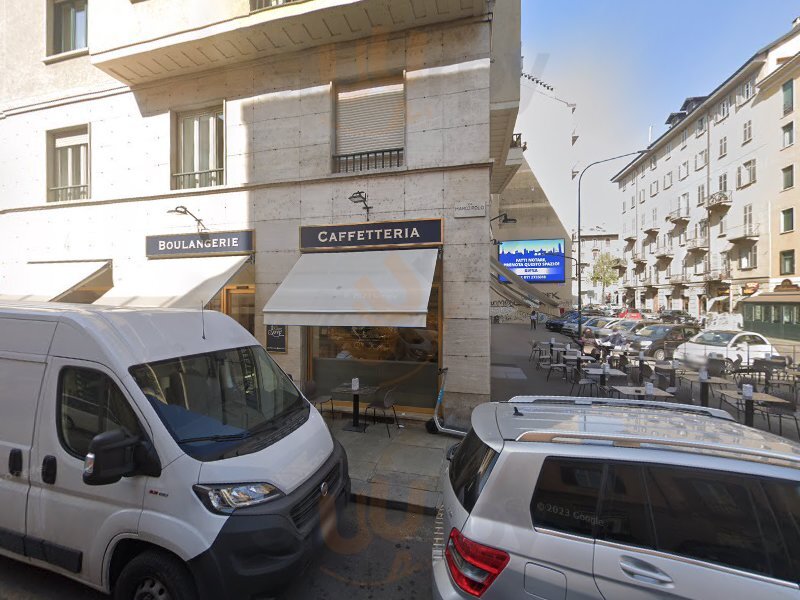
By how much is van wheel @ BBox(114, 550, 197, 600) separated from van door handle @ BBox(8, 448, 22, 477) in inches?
46.7

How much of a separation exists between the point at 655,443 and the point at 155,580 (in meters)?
3.34

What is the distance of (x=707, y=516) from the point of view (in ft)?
6.16

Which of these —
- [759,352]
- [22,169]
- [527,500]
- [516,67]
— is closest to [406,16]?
[516,67]

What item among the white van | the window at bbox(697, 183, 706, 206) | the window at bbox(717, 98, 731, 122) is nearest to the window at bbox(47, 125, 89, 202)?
the white van

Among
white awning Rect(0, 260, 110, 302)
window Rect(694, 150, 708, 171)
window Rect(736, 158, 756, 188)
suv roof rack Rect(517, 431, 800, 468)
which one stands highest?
window Rect(694, 150, 708, 171)

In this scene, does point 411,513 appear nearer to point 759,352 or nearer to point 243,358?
point 243,358

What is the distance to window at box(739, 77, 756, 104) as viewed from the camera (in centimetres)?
3034

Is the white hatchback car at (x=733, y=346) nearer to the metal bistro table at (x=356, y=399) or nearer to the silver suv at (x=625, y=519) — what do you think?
the metal bistro table at (x=356, y=399)

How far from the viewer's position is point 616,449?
2.04 meters

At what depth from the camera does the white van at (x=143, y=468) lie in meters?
2.34

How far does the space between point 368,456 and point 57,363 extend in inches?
158

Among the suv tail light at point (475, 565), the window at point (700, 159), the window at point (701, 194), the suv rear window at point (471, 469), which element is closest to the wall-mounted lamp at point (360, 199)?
the suv rear window at point (471, 469)

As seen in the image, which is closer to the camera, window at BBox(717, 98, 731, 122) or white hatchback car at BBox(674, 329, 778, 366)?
white hatchback car at BBox(674, 329, 778, 366)

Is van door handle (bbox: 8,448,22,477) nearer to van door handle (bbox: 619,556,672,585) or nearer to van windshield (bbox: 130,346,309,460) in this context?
van windshield (bbox: 130,346,309,460)
